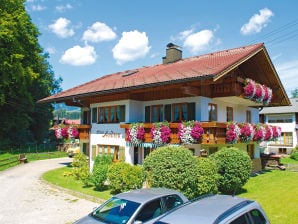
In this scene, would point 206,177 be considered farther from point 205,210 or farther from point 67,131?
point 67,131

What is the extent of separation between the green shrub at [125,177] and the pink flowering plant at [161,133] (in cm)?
302

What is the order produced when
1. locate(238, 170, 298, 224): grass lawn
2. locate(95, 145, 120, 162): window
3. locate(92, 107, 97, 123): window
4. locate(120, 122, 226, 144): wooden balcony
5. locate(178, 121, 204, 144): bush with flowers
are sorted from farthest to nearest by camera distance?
1. locate(92, 107, 97, 123): window
2. locate(95, 145, 120, 162): window
3. locate(120, 122, 226, 144): wooden balcony
4. locate(178, 121, 204, 144): bush with flowers
5. locate(238, 170, 298, 224): grass lawn

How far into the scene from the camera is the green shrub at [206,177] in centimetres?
1291

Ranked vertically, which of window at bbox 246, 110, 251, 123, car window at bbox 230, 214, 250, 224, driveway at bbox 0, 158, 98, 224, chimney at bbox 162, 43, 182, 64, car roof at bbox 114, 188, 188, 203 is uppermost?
chimney at bbox 162, 43, 182, 64

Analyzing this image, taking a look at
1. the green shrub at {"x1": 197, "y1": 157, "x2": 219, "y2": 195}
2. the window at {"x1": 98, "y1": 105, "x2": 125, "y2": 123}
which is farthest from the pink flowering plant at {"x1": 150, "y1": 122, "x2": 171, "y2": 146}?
the window at {"x1": 98, "y1": 105, "x2": 125, "y2": 123}

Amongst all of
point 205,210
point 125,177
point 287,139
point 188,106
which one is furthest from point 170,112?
point 287,139

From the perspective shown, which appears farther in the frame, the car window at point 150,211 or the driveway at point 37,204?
the driveway at point 37,204

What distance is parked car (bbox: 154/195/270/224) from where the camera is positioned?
551cm

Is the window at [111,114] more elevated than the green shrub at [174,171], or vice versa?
the window at [111,114]

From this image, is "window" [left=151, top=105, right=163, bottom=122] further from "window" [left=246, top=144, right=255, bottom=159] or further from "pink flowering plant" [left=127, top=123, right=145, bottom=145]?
"window" [left=246, top=144, right=255, bottom=159]

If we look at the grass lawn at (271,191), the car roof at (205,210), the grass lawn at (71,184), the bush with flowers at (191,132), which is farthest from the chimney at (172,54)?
the car roof at (205,210)

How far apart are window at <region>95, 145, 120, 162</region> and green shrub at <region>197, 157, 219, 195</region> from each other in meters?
9.22

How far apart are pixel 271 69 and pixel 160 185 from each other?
14.8 meters

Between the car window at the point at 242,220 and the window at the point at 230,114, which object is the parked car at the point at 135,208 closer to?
the car window at the point at 242,220
